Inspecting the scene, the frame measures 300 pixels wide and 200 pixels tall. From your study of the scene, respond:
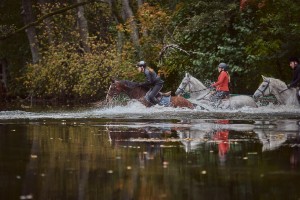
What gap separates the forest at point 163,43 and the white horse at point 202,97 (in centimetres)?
454

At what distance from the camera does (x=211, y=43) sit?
41594 millimetres

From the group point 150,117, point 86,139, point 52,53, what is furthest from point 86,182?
point 52,53

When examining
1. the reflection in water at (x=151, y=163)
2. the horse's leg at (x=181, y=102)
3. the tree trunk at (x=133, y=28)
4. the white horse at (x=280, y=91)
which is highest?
the tree trunk at (x=133, y=28)

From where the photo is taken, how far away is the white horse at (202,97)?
3375cm

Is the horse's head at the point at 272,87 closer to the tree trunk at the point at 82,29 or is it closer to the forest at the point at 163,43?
the forest at the point at 163,43

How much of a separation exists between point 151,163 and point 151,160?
48 centimetres

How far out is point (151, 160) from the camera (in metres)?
14.7

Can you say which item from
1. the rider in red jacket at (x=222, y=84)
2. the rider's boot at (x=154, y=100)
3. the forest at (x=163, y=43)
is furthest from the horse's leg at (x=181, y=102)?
the forest at (x=163, y=43)

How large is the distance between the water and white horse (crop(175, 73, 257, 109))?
7724mm

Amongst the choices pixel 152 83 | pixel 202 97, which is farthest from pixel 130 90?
pixel 202 97

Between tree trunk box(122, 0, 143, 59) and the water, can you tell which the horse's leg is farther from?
tree trunk box(122, 0, 143, 59)

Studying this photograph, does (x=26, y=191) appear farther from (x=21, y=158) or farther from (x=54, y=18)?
(x=54, y=18)

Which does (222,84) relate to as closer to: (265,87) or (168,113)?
(265,87)

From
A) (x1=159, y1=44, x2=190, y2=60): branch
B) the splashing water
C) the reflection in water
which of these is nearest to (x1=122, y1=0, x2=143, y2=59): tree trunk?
(x1=159, y1=44, x2=190, y2=60): branch
